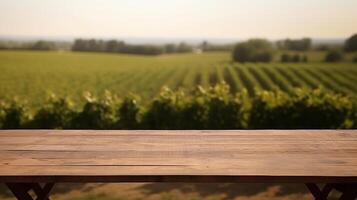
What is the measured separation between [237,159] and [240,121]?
3158mm

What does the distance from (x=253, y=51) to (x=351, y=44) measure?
111 inches

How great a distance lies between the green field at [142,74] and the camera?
9555mm

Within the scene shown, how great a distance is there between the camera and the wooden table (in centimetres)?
160

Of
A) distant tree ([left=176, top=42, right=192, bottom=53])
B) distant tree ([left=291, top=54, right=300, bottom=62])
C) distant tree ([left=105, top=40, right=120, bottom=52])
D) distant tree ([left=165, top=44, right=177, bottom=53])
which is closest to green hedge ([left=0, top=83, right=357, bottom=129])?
distant tree ([left=105, top=40, right=120, bottom=52])

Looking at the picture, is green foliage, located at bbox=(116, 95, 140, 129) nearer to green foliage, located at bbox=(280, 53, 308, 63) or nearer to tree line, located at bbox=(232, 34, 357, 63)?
tree line, located at bbox=(232, 34, 357, 63)

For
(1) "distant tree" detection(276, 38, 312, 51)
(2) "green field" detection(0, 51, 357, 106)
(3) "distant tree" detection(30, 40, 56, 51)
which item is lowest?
(2) "green field" detection(0, 51, 357, 106)

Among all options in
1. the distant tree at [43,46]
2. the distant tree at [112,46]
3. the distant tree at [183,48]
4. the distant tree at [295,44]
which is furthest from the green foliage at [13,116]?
the distant tree at [183,48]

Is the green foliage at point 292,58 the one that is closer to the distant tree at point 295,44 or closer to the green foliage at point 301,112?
the distant tree at point 295,44

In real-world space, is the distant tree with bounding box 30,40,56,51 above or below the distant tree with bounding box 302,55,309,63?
above

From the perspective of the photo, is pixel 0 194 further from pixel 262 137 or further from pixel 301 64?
pixel 301 64

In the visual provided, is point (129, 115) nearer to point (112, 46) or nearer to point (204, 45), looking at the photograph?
point (112, 46)

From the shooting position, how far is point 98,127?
486 cm

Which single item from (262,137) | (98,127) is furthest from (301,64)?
(262,137)

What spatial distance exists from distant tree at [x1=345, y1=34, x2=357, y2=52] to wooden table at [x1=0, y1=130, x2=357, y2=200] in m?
4.98
